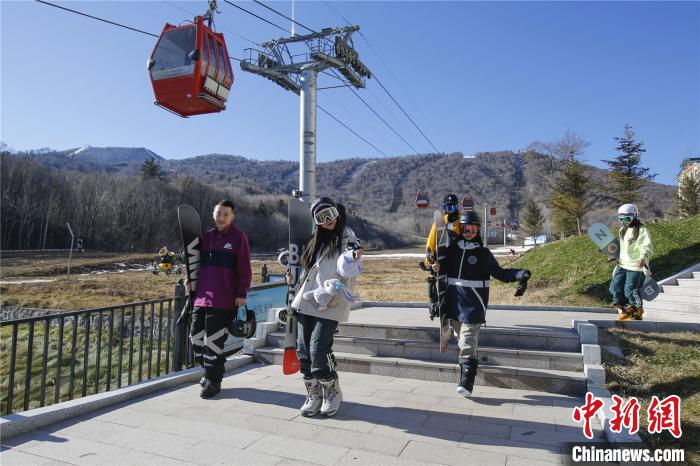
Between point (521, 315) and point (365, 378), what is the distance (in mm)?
4552

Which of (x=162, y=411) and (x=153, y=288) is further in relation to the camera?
(x=153, y=288)

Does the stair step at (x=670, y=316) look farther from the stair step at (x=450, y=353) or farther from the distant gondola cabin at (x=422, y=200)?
the distant gondola cabin at (x=422, y=200)

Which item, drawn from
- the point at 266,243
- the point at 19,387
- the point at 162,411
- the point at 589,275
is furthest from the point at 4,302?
the point at 266,243

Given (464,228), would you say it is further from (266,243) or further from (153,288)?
(266,243)

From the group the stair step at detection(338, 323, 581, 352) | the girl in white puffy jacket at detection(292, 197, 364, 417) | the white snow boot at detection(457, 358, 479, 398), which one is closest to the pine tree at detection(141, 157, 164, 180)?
the stair step at detection(338, 323, 581, 352)

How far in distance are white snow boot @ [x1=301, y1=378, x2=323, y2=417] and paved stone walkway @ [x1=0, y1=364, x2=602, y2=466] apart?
0.10 m

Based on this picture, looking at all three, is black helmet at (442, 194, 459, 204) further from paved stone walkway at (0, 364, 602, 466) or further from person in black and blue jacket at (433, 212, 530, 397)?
paved stone walkway at (0, 364, 602, 466)

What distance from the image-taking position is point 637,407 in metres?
4.01

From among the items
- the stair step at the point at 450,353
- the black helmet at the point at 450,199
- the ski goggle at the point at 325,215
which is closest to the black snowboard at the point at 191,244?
the ski goggle at the point at 325,215

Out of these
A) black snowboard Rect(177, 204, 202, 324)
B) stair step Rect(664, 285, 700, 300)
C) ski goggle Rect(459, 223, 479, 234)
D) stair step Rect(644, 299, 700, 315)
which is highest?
ski goggle Rect(459, 223, 479, 234)

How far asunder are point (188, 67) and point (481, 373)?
7.10m

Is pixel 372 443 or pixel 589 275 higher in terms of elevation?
pixel 589 275

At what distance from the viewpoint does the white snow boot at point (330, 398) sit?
418 centimetres

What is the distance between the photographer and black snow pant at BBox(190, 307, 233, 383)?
4.73 meters
